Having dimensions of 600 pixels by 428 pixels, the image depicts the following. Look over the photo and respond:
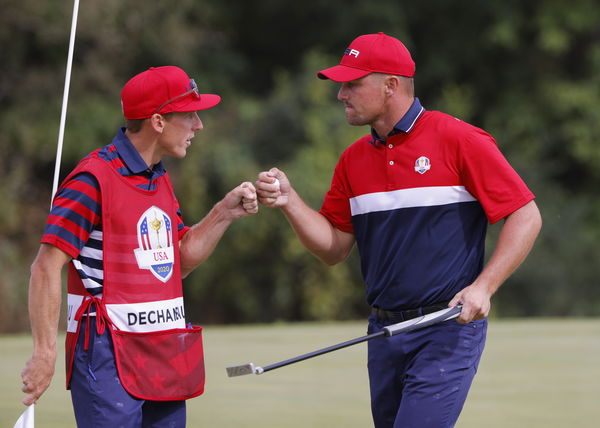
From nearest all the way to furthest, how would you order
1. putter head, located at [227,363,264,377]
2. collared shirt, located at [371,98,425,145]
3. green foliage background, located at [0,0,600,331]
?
putter head, located at [227,363,264,377] → collared shirt, located at [371,98,425,145] → green foliage background, located at [0,0,600,331]

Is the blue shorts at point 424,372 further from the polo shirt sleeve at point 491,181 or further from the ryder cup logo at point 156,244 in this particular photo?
the ryder cup logo at point 156,244

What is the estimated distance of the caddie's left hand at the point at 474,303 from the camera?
4305 millimetres

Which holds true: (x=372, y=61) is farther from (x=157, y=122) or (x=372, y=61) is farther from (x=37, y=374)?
(x=37, y=374)

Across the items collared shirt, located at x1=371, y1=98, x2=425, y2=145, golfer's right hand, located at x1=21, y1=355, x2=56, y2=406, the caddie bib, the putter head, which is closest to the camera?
golfer's right hand, located at x1=21, y1=355, x2=56, y2=406

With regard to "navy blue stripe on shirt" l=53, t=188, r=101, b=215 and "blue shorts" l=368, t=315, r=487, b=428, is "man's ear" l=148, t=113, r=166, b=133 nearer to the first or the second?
"navy blue stripe on shirt" l=53, t=188, r=101, b=215

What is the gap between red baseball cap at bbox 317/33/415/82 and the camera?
473 cm

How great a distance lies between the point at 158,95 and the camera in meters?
4.22

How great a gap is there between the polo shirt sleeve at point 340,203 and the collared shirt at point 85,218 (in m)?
1.12

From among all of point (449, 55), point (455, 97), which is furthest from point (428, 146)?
point (449, 55)

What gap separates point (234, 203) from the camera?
179 inches

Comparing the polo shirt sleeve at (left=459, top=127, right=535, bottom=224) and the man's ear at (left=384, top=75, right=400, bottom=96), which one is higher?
the man's ear at (left=384, top=75, right=400, bottom=96)

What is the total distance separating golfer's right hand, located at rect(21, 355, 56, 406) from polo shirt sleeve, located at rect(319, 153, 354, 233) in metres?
1.60

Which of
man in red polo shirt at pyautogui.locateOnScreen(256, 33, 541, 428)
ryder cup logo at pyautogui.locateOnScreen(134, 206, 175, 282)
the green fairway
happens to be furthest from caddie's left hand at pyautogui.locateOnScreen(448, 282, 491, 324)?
the green fairway

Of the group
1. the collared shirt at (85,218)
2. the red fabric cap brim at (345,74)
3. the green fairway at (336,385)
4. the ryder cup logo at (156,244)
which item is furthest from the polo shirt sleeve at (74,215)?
the green fairway at (336,385)
